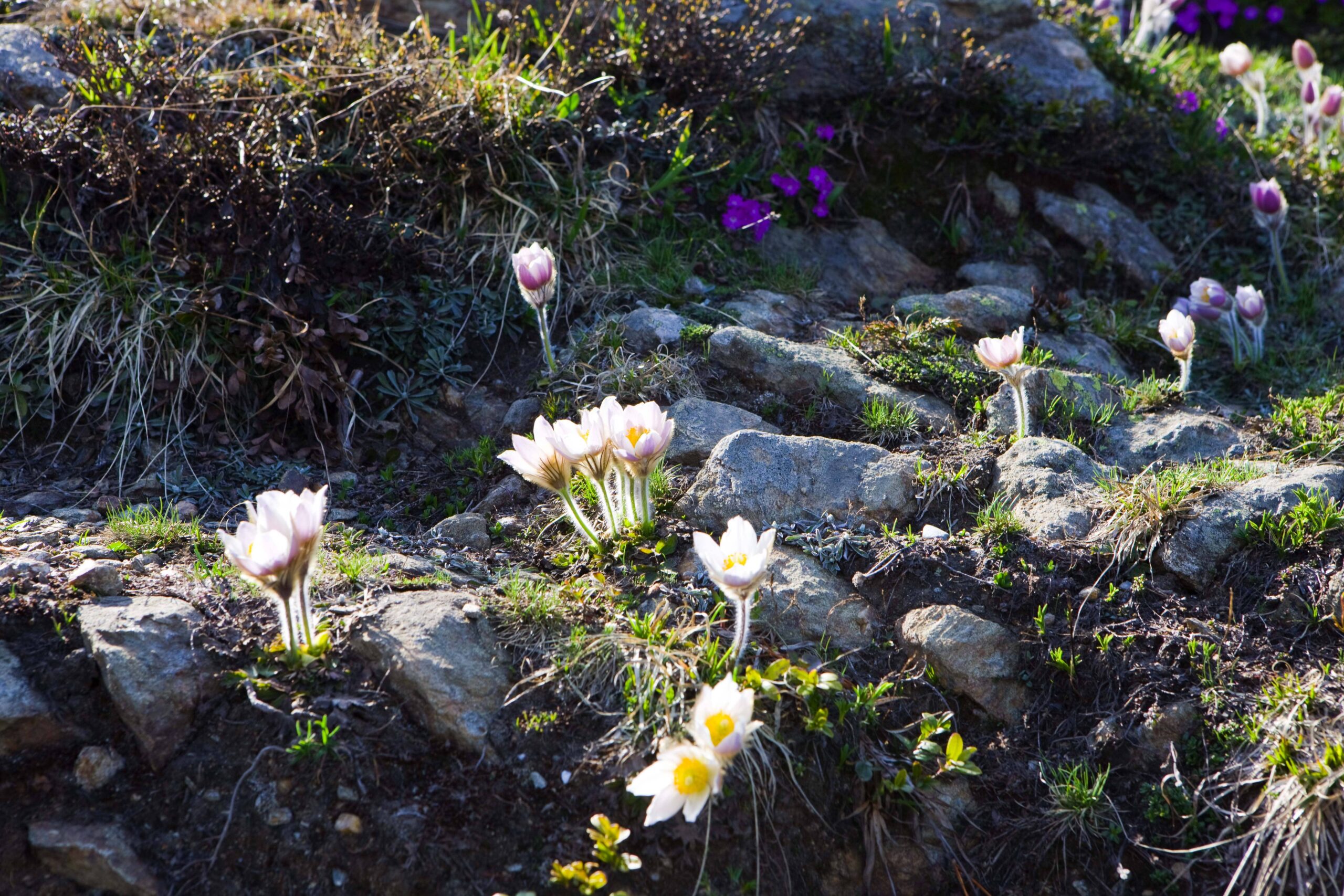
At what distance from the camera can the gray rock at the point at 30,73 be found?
420cm

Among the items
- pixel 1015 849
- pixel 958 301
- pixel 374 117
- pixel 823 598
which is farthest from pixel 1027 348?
pixel 374 117

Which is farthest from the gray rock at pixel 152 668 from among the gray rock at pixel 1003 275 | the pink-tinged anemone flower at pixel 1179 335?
the gray rock at pixel 1003 275

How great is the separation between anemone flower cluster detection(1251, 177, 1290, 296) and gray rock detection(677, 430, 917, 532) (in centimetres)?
256

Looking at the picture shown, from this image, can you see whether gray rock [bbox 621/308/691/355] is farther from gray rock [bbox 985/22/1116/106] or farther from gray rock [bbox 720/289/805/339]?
gray rock [bbox 985/22/1116/106]

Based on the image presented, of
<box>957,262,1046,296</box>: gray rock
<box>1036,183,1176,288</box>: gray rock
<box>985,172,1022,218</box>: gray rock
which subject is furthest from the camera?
<box>985,172,1022,218</box>: gray rock

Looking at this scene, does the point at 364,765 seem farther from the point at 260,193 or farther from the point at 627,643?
the point at 260,193

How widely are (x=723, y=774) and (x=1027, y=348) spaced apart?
2.54 m

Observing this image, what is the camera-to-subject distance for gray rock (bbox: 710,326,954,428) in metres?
3.60

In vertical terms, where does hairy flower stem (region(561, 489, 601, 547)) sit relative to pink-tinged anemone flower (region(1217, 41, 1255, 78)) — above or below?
below

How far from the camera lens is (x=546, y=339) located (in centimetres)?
361

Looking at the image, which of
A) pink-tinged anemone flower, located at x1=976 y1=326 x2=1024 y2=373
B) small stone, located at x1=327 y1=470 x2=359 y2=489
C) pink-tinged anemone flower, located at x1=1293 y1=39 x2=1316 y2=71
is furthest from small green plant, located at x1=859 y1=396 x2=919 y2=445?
pink-tinged anemone flower, located at x1=1293 y1=39 x2=1316 y2=71

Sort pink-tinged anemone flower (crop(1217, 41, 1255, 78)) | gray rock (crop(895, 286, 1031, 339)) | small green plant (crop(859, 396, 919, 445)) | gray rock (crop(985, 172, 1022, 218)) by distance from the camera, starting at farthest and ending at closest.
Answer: pink-tinged anemone flower (crop(1217, 41, 1255, 78))
gray rock (crop(985, 172, 1022, 218))
gray rock (crop(895, 286, 1031, 339))
small green plant (crop(859, 396, 919, 445))

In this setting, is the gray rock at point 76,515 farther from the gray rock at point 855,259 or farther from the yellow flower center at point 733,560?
the gray rock at point 855,259

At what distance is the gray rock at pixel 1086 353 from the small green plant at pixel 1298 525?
1.24m
